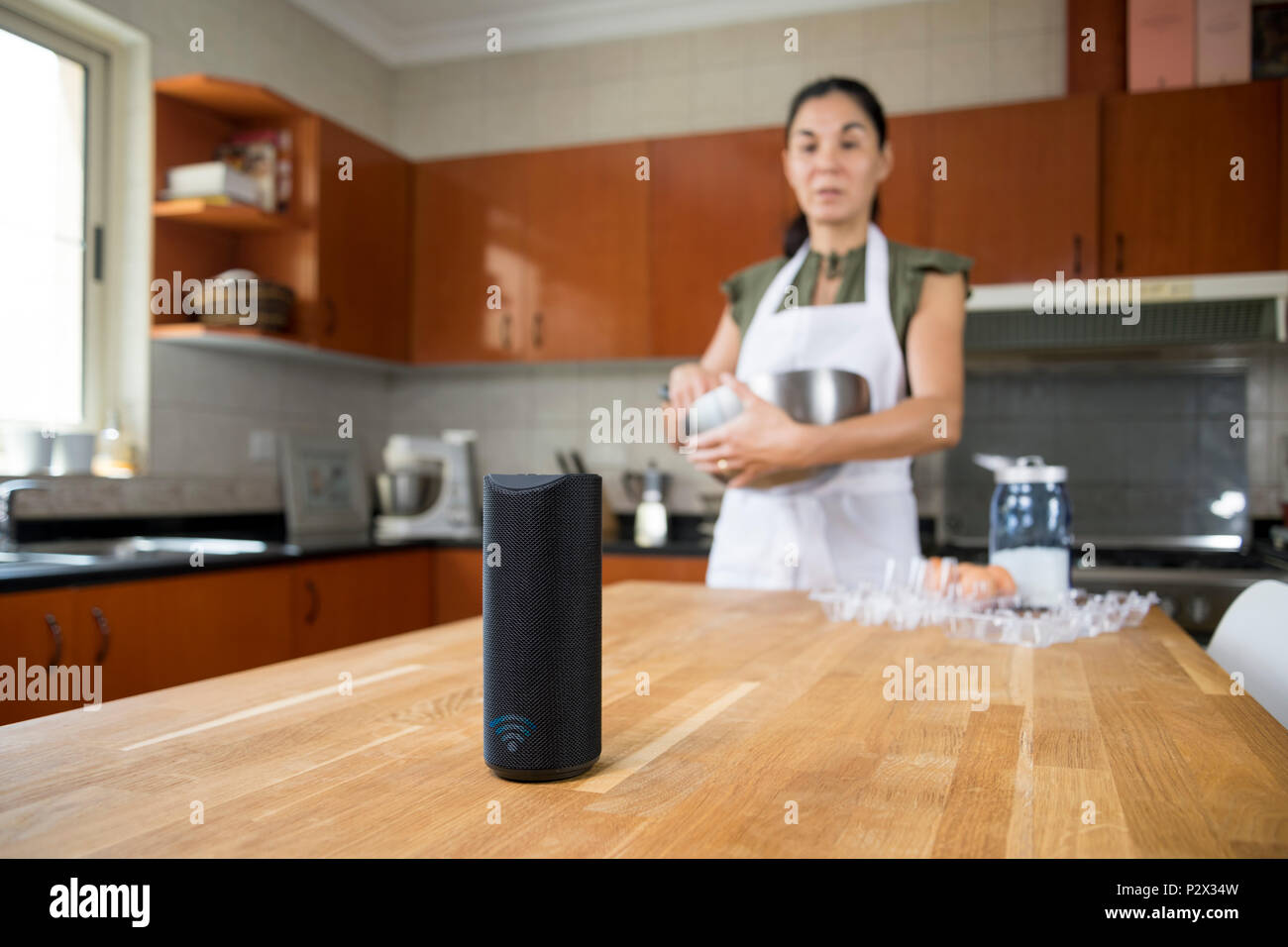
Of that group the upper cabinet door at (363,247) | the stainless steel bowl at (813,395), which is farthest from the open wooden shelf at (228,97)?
the stainless steel bowl at (813,395)

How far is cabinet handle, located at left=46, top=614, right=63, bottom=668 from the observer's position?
179cm

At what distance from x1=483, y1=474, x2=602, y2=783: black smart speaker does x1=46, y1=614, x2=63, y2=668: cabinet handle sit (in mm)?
1528

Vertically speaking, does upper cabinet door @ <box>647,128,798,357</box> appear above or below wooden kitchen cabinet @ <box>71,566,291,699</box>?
above

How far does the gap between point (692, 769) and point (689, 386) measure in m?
0.99

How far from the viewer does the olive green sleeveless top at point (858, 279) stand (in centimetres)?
171

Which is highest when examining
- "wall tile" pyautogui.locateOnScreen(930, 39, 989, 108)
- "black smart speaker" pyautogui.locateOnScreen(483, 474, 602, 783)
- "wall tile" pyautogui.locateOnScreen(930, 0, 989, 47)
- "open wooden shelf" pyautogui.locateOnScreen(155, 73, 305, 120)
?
"wall tile" pyautogui.locateOnScreen(930, 0, 989, 47)

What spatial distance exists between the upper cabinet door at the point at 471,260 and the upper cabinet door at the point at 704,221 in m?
0.47

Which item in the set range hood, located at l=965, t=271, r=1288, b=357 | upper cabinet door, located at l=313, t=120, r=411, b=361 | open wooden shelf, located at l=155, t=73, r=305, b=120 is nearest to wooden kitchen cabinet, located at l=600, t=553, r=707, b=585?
range hood, located at l=965, t=271, r=1288, b=357

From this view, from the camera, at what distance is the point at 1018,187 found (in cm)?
285

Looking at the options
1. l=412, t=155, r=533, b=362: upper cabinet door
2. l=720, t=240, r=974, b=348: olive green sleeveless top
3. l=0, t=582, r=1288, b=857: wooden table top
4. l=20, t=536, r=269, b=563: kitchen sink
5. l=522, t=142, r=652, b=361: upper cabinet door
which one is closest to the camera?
l=0, t=582, r=1288, b=857: wooden table top

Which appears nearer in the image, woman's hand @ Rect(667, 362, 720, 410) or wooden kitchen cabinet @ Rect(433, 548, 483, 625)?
woman's hand @ Rect(667, 362, 720, 410)

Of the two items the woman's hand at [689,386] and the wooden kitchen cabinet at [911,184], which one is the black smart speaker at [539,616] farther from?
the wooden kitchen cabinet at [911,184]

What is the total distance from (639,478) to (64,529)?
177 cm

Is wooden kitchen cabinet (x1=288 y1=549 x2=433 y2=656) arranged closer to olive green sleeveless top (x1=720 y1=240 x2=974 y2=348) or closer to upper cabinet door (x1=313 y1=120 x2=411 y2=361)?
upper cabinet door (x1=313 y1=120 x2=411 y2=361)
